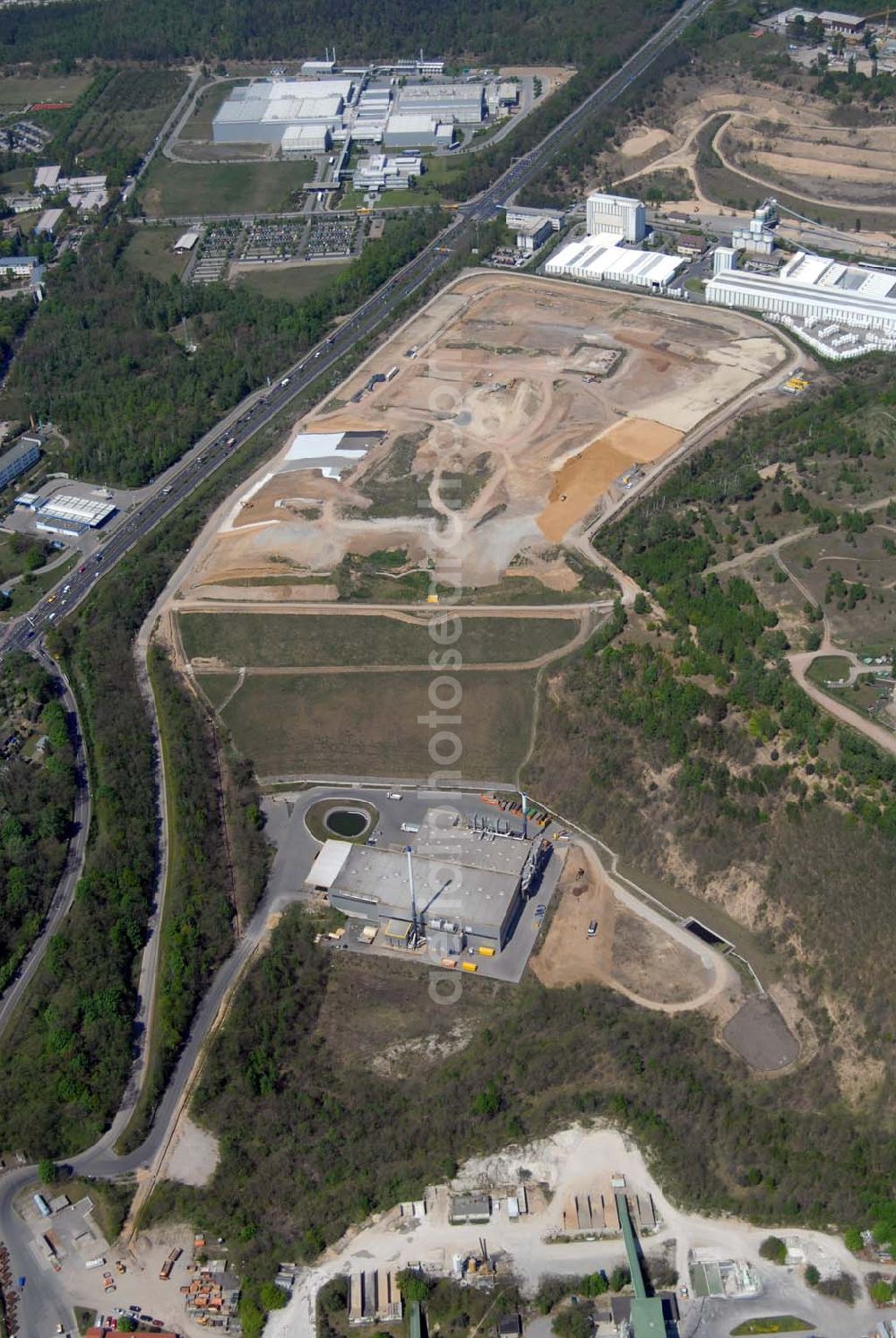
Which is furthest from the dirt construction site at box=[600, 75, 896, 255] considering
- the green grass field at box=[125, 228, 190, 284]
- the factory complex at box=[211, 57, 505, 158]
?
the green grass field at box=[125, 228, 190, 284]

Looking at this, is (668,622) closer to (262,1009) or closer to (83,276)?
(262,1009)

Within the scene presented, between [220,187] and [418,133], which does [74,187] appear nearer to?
[220,187]

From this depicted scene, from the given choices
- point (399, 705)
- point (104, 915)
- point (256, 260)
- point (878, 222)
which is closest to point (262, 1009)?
point (104, 915)

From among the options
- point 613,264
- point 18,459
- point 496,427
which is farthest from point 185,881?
point 613,264

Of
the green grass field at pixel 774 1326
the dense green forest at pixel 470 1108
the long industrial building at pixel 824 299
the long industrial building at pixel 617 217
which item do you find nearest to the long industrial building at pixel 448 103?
the long industrial building at pixel 617 217

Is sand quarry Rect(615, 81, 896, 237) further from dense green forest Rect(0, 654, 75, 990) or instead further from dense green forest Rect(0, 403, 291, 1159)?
dense green forest Rect(0, 654, 75, 990)

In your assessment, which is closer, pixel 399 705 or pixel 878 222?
pixel 399 705
